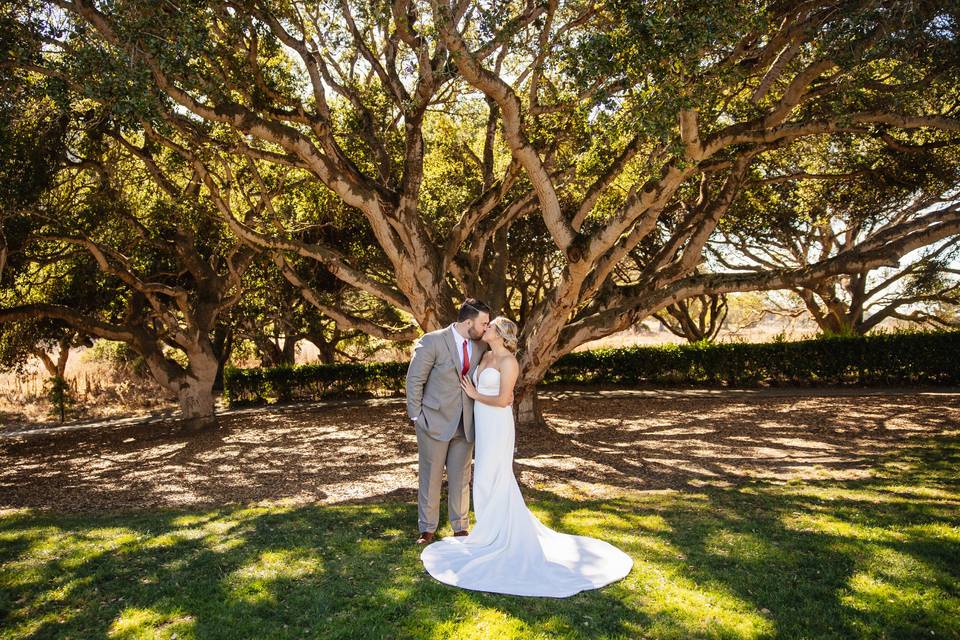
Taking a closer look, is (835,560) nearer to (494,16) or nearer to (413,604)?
(413,604)

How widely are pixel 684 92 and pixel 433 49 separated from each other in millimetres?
5387

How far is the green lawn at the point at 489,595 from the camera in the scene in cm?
404

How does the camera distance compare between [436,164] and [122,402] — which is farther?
[122,402]

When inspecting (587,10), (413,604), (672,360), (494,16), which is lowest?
(413,604)

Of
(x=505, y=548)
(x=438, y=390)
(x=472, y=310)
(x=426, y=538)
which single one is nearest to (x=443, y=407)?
(x=438, y=390)

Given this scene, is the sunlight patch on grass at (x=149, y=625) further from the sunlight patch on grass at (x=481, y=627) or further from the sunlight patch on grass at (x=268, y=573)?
the sunlight patch on grass at (x=481, y=627)

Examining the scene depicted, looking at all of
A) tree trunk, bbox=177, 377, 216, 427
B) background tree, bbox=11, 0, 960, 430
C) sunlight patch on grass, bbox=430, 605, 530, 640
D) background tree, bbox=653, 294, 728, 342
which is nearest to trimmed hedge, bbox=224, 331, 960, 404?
background tree, bbox=653, 294, 728, 342

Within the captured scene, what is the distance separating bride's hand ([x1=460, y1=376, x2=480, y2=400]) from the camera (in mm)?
5668

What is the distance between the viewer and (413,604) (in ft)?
14.4

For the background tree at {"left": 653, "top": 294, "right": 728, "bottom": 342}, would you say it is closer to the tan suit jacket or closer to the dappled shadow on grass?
the dappled shadow on grass

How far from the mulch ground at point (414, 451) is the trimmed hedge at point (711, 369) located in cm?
195

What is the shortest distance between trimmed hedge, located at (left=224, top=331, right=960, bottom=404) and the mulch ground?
195 cm

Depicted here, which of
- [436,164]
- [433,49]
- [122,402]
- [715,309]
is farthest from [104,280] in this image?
[715,309]

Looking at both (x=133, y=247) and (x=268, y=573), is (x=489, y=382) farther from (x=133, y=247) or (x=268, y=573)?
(x=133, y=247)
